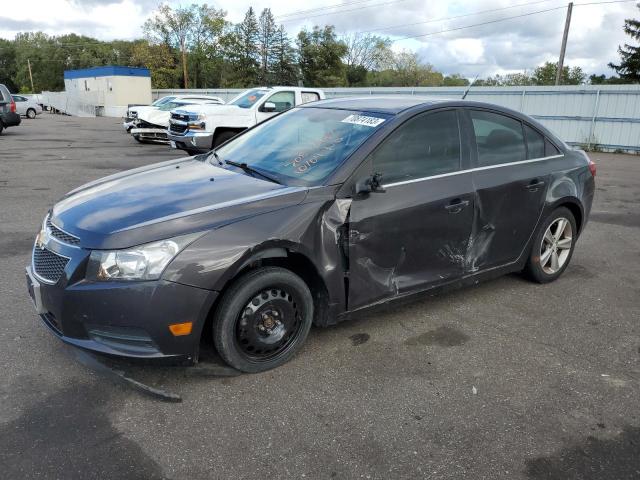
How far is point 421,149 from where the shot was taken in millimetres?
3848

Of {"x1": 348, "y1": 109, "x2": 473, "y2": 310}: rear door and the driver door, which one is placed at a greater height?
the driver door

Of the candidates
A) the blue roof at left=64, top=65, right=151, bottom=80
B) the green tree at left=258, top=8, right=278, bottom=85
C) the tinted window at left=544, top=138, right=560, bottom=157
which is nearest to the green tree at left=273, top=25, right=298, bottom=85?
the green tree at left=258, top=8, right=278, bottom=85

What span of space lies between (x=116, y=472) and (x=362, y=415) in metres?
1.26

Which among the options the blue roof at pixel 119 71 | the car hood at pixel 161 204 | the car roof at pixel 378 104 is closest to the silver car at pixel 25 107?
the blue roof at pixel 119 71

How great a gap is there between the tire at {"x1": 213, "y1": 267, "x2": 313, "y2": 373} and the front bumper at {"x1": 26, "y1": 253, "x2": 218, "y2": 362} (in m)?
0.15

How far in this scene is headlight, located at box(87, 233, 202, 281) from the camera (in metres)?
2.77

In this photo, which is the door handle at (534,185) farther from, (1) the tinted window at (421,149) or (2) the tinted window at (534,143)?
(1) the tinted window at (421,149)

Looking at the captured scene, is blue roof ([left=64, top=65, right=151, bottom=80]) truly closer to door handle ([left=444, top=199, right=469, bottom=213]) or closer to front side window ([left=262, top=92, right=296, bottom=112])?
front side window ([left=262, top=92, right=296, bottom=112])

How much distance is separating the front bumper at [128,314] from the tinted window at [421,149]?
1.53 meters

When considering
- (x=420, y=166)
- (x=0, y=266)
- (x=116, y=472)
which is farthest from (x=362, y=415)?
(x=0, y=266)

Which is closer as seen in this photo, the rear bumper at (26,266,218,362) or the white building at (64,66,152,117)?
the rear bumper at (26,266,218,362)

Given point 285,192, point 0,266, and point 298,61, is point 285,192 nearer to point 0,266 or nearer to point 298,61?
point 0,266

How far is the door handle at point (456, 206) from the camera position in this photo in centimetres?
385

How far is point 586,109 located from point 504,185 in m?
17.6
